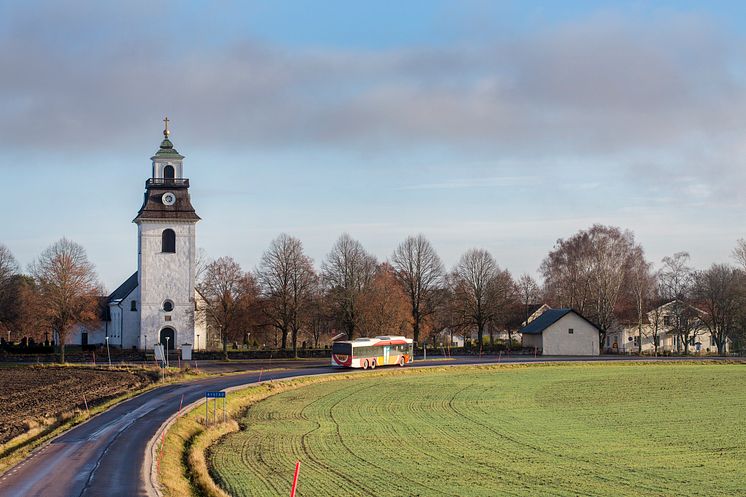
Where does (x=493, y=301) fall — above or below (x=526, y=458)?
above

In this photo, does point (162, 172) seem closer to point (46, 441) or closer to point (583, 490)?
point (46, 441)

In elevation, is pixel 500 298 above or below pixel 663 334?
above

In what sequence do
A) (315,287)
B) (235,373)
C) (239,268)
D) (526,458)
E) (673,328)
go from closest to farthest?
(526,458) → (235,373) → (239,268) → (315,287) → (673,328)

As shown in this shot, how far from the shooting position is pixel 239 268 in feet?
282

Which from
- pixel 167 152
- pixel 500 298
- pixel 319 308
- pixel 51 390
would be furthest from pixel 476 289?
pixel 51 390

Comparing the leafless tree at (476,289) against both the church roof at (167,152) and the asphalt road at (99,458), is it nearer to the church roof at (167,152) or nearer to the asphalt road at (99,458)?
the church roof at (167,152)

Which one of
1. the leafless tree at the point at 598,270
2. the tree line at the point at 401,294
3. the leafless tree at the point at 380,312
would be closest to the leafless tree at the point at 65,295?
the tree line at the point at 401,294

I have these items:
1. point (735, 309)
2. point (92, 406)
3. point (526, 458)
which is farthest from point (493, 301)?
point (526, 458)

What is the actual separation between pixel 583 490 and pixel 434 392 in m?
29.3

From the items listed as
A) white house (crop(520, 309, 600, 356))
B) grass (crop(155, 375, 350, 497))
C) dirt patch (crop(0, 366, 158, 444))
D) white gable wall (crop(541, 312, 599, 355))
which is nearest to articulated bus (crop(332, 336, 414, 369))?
dirt patch (crop(0, 366, 158, 444))

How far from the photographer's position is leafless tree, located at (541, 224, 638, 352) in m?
99.7

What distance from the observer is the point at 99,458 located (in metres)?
26.0

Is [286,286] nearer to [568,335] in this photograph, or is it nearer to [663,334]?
[568,335]

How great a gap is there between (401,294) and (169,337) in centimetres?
2540
